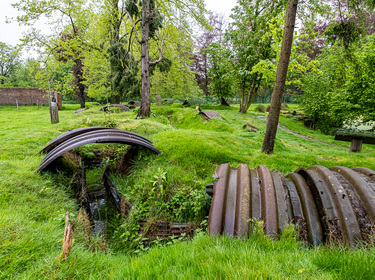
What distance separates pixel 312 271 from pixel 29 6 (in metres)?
18.0

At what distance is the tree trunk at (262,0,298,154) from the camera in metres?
5.17

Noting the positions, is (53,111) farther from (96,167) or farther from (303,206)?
(303,206)

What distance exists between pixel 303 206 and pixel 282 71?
159 inches

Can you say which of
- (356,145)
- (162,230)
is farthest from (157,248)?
(356,145)

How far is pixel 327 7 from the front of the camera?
23.3ft

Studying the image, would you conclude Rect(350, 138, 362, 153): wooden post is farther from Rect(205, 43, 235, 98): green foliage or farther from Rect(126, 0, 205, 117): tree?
Rect(205, 43, 235, 98): green foliage

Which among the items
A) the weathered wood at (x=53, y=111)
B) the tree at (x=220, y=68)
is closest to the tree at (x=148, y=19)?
the weathered wood at (x=53, y=111)

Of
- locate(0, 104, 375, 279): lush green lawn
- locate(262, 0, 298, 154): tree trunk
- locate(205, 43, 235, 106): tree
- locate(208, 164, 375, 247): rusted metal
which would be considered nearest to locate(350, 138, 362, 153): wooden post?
locate(0, 104, 375, 279): lush green lawn

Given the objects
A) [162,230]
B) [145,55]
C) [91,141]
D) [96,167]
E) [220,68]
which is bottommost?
[162,230]

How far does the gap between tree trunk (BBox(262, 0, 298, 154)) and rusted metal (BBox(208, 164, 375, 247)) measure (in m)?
2.90

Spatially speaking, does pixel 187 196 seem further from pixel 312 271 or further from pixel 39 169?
pixel 39 169

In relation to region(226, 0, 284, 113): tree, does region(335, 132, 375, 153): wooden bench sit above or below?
below

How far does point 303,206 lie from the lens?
2674 millimetres

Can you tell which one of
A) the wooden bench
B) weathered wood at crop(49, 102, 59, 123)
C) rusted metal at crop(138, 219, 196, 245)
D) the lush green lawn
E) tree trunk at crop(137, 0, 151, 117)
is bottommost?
rusted metal at crop(138, 219, 196, 245)
